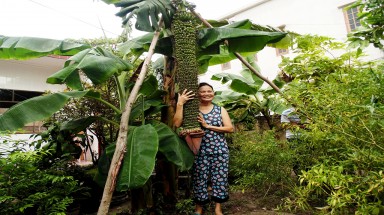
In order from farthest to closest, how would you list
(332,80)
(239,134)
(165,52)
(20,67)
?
(20,67), (239,134), (165,52), (332,80)

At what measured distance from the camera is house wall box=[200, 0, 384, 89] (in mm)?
9477

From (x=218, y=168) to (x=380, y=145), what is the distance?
1.62m

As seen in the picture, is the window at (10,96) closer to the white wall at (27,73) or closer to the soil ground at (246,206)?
the white wall at (27,73)

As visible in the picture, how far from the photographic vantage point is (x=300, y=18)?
1060cm

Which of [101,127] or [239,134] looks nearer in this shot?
[101,127]

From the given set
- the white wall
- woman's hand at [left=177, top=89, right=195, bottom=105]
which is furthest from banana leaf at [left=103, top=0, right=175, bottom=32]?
the white wall

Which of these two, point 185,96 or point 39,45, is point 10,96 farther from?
point 185,96

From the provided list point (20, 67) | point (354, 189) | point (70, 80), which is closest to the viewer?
point (354, 189)

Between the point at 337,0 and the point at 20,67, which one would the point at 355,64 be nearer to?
the point at 337,0

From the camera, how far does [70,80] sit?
2.38 metres

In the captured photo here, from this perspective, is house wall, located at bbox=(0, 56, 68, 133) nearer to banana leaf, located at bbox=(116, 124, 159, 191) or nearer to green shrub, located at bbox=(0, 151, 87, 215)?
green shrub, located at bbox=(0, 151, 87, 215)

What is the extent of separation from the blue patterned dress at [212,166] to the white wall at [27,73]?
774 cm

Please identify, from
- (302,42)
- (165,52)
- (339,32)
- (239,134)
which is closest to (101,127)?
(165,52)

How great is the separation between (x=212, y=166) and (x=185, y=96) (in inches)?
38.2
